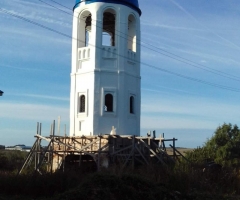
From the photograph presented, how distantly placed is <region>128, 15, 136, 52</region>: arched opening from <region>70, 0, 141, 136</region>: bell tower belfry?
0.08 meters

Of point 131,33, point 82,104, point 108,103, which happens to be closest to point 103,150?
point 108,103

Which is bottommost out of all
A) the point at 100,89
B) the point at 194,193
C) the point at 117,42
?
the point at 194,193

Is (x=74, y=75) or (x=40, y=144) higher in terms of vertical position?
(x=74, y=75)

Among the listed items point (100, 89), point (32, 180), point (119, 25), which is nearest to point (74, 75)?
point (100, 89)

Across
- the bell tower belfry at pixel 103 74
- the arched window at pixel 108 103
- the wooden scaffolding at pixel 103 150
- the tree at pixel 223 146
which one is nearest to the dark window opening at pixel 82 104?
the bell tower belfry at pixel 103 74

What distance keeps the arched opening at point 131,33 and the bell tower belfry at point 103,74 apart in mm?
79

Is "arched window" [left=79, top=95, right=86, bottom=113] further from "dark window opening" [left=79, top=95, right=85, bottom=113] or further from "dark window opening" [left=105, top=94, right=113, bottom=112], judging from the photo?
"dark window opening" [left=105, top=94, right=113, bottom=112]

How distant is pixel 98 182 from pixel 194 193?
3.86m

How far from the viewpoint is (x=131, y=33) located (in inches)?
1009

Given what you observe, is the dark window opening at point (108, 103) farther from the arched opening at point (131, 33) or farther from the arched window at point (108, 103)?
the arched opening at point (131, 33)

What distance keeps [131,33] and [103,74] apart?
3.72 meters

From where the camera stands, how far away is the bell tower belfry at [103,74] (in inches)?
925

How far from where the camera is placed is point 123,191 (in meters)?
13.1

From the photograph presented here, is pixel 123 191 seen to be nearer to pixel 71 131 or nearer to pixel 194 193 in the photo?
pixel 194 193
